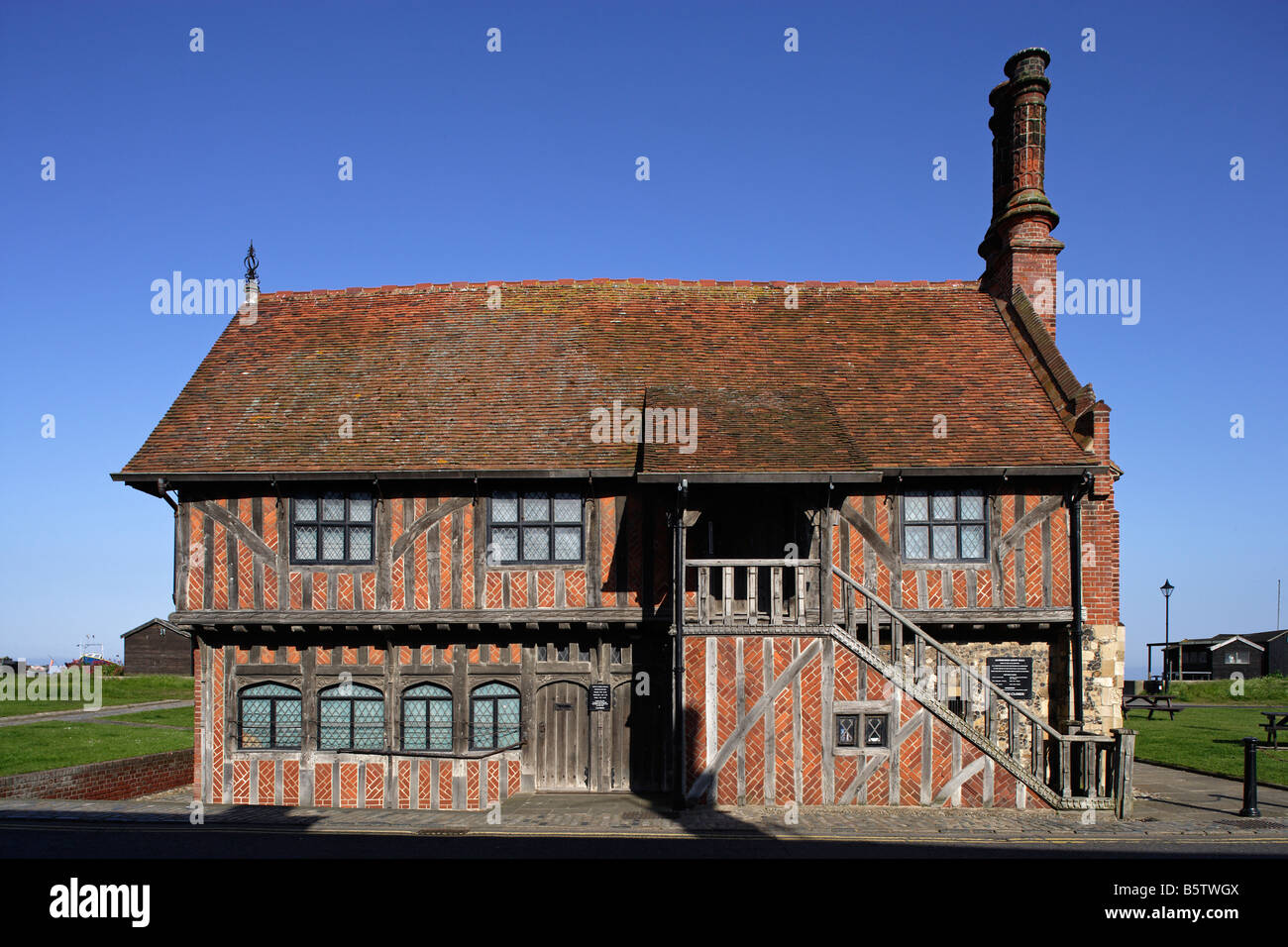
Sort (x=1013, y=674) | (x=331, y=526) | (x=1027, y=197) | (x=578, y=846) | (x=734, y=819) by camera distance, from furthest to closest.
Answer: (x=1027, y=197)
(x=331, y=526)
(x=1013, y=674)
(x=734, y=819)
(x=578, y=846)

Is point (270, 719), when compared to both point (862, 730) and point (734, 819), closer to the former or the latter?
point (734, 819)

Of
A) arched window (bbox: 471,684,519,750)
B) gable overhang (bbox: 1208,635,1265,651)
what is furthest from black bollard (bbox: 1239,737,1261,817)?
gable overhang (bbox: 1208,635,1265,651)

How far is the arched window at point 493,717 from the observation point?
1411cm

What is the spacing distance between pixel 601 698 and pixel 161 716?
21.3 m

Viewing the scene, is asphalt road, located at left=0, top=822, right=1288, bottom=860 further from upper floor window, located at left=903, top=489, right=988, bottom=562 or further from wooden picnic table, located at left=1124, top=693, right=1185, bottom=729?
wooden picnic table, located at left=1124, top=693, right=1185, bottom=729

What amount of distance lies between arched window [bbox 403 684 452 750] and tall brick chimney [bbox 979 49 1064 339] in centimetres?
1302

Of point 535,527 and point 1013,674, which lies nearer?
point 1013,674

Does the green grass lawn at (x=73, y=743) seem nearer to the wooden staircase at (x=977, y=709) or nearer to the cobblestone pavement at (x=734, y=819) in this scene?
the cobblestone pavement at (x=734, y=819)

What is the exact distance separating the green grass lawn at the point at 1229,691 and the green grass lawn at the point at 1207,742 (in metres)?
5.85

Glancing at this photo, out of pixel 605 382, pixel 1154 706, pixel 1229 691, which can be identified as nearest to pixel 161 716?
pixel 605 382

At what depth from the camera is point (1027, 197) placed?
1662 centimetres

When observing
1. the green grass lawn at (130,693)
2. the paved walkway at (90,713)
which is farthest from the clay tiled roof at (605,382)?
the green grass lawn at (130,693)
